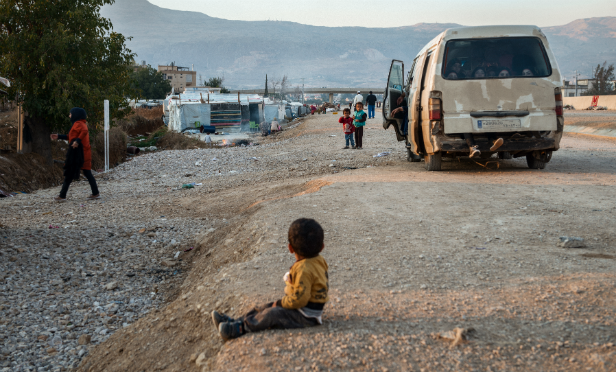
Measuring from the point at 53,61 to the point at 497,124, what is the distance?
1298cm

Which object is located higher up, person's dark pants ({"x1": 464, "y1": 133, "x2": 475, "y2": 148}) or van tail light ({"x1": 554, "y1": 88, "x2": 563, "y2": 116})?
van tail light ({"x1": 554, "y1": 88, "x2": 563, "y2": 116})

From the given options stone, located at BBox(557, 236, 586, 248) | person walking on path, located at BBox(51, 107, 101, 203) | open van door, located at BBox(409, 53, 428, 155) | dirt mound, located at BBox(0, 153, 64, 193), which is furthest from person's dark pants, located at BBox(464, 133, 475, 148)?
dirt mound, located at BBox(0, 153, 64, 193)

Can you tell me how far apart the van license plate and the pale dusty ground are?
87cm

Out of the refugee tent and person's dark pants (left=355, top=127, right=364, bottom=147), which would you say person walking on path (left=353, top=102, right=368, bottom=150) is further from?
the refugee tent

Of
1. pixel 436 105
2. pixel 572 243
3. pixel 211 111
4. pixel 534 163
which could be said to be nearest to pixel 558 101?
pixel 534 163

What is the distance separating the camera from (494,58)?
8711mm

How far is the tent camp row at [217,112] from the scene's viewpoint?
1302 inches

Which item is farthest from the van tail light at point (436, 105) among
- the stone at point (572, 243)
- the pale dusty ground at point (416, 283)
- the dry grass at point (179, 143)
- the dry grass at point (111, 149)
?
the dry grass at point (179, 143)

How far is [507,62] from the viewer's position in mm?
8664

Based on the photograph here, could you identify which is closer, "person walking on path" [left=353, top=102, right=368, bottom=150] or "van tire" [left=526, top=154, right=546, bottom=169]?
"van tire" [left=526, top=154, right=546, bottom=169]

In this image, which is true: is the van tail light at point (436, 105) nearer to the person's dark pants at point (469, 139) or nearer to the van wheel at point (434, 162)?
the person's dark pants at point (469, 139)

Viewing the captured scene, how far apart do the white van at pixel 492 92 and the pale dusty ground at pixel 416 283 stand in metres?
0.75

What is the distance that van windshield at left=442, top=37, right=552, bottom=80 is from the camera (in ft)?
28.2

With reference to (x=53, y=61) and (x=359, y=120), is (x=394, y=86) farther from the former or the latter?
(x=53, y=61)
